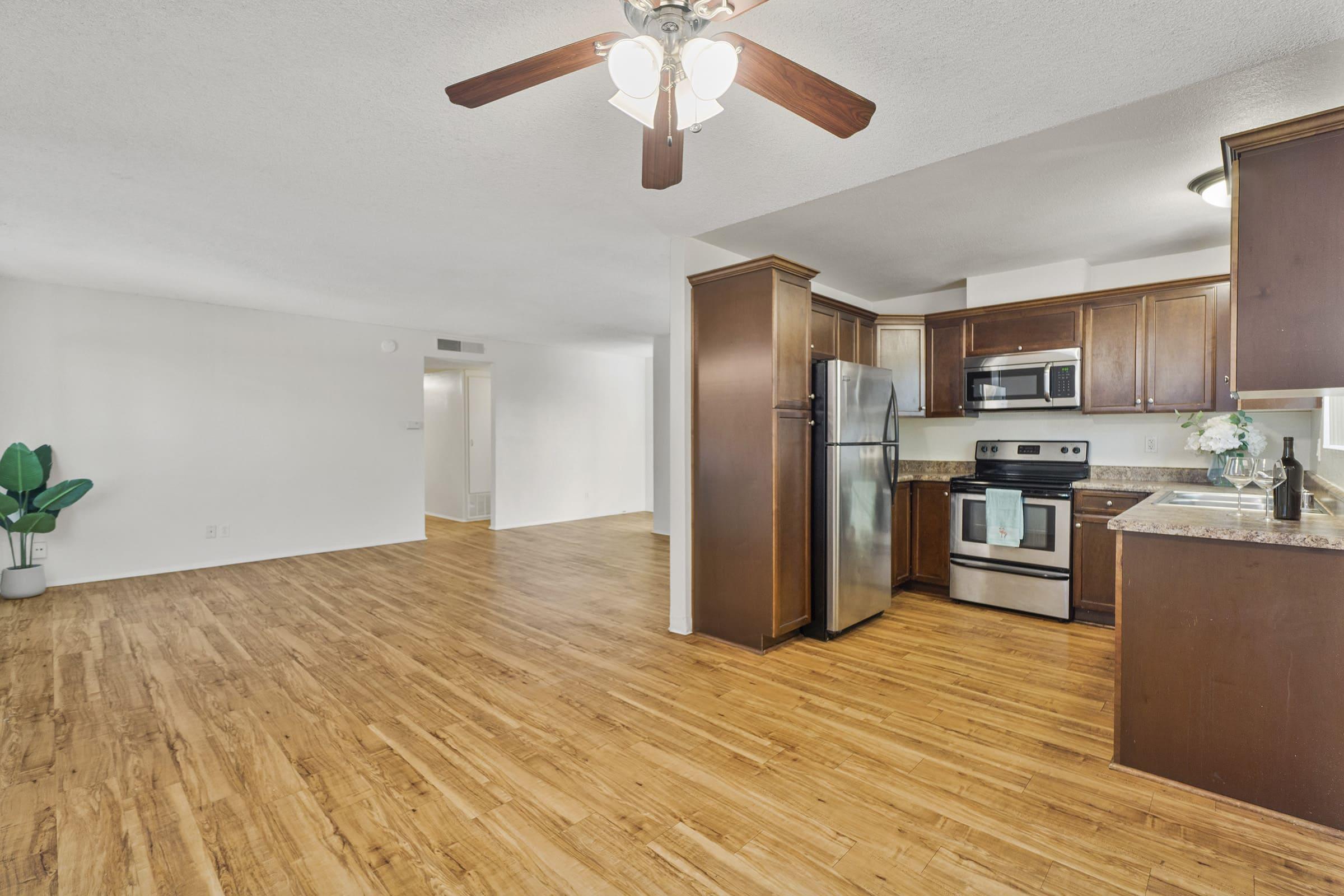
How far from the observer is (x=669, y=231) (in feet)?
11.8

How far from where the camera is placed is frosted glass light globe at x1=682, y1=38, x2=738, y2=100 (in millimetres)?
1484

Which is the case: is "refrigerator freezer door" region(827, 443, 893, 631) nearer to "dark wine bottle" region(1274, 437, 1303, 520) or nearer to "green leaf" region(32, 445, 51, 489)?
"dark wine bottle" region(1274, 437, 1303, 520)

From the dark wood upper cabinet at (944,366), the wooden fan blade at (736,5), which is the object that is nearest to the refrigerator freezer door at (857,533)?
the dark wood upper cabinet at (944,366)

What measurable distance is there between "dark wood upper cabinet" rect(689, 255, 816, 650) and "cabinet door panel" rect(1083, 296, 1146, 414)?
80.5 inches

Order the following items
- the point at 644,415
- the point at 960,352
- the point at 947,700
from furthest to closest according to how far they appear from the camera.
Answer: the point at 644,415
the point at 960,352
the point at 947,700

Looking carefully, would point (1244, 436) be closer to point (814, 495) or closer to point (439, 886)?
point (814, 495)

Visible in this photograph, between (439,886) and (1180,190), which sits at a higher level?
(1180,190)

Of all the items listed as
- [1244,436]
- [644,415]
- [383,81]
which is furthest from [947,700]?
[644,415]

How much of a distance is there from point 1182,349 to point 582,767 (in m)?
4.25

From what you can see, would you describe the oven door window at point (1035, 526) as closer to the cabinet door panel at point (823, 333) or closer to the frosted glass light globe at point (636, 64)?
the cabinet door panel at point (823, 333)

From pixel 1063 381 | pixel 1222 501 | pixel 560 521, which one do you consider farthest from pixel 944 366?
pixel 560 521

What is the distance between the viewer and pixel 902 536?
4738 millimetres

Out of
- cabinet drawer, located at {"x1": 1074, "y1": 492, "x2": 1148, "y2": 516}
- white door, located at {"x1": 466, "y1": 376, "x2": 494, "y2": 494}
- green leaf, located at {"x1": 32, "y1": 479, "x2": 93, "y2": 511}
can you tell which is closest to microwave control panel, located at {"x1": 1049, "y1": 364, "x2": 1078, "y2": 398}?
cabinet drawer, located at {"x1": 1074, "y1": 492, "x2": 1148, "y2": 516}

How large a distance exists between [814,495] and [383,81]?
2893mm
